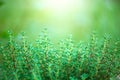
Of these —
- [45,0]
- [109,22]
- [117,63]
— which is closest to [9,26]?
[45,0]

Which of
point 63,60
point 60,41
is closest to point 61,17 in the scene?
point 60,41

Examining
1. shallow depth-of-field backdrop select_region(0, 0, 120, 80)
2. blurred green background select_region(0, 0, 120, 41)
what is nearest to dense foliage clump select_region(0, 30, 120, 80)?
shallow depth-of-field backdrop select_region(0, 0, 120, 80)

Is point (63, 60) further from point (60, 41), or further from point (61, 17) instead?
point (61, 17)

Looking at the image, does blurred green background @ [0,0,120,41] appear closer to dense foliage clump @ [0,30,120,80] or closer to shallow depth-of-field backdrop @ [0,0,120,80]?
shallow depth-of-field backdrop @ [0,0,120,80]

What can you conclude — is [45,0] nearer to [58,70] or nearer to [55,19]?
[55,19]

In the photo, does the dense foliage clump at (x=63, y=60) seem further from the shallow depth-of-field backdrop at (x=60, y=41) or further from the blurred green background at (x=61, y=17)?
A: the blurred green background at (x=61, y=17)

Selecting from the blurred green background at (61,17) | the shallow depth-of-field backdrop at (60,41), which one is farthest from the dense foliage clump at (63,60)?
the blurred green background at (61,17)
